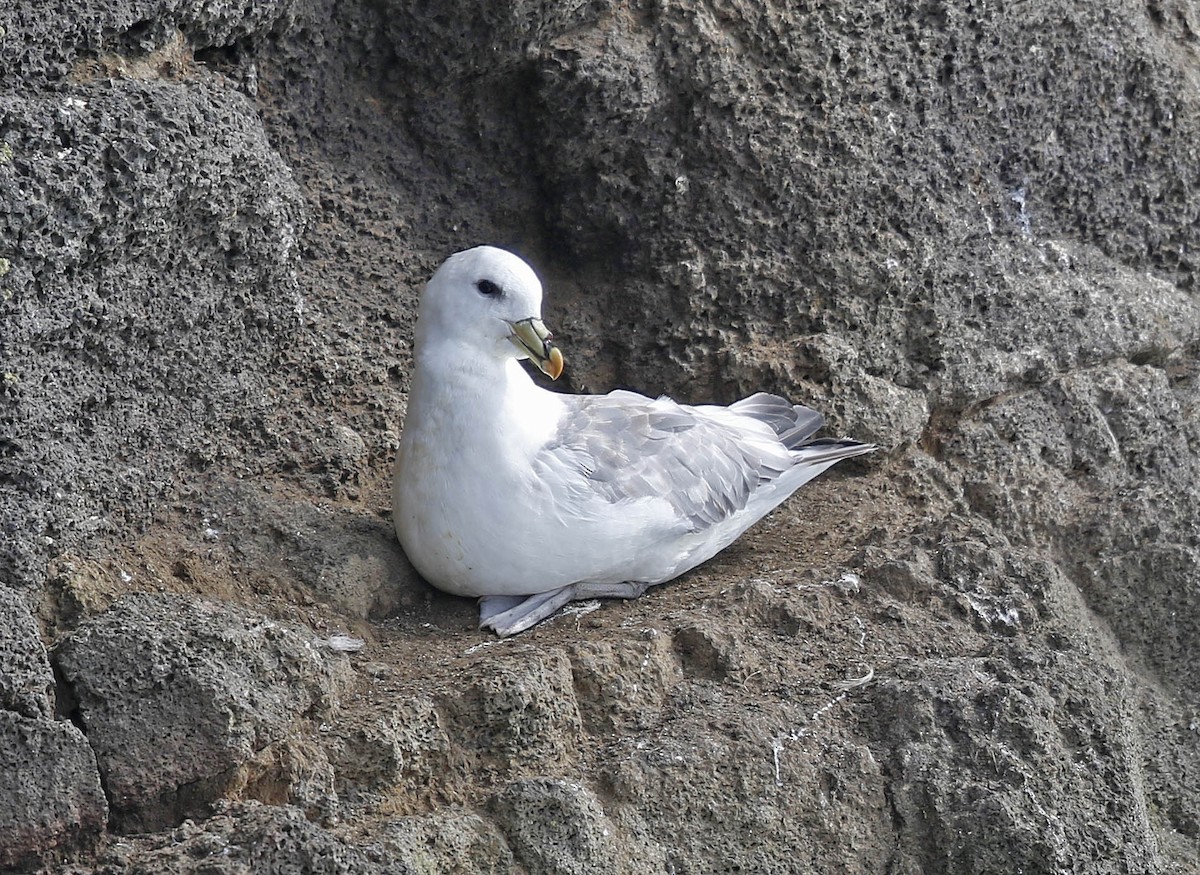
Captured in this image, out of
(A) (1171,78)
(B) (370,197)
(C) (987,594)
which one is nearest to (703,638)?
(C) (987,594)

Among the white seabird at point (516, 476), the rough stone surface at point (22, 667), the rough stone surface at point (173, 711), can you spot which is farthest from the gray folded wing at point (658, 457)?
the rough stone surface at point (22, 667)

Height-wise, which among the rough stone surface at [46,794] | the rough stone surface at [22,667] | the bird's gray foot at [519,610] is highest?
the bird's gray foot at [519,610]

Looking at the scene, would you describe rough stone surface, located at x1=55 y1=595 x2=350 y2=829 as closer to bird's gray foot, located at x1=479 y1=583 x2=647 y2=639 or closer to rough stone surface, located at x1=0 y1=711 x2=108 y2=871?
rough stone surface, located at x1=0 y1=711 x2=108 y2=871

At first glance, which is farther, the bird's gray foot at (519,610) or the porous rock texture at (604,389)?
the bird's gray foot at (519,610)

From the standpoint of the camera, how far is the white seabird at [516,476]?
4.32 meters

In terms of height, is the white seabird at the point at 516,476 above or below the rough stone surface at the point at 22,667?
above

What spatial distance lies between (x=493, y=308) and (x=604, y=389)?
134 cm

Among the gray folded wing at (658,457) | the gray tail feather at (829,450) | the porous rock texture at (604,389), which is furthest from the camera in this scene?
the gray tail feather at (829,450)

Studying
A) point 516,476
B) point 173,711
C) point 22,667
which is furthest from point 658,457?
point 22,667

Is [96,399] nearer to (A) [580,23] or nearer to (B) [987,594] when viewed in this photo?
(A) [580,23]

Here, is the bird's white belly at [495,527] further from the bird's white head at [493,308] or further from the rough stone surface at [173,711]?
the rough stone surface at [173,711]

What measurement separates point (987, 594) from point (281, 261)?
234 cm

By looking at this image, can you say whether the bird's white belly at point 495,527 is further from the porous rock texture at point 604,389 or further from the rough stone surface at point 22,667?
the rough stone surface at point 22,667

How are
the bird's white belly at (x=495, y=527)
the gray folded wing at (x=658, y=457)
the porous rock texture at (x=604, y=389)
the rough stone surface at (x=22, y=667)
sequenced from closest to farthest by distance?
the rough stone surface at (x=22, y=667), the porous rock texture at (x=604, y=389), the bird's white belly at (x=495, y=527), the gray folded wing at (x=658, y=457)
